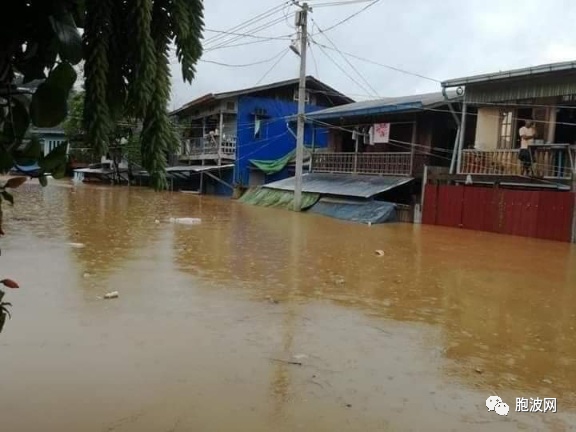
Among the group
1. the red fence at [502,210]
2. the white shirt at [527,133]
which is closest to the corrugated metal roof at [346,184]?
the red fence at [502,210]

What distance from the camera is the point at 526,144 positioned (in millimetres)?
16234

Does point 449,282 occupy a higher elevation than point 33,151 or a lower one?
lower

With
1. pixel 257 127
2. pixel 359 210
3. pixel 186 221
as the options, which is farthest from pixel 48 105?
pixel 257 127

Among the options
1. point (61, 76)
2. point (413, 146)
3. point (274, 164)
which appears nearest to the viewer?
point (61, 76)

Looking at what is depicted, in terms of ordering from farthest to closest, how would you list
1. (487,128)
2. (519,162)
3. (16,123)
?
(487,128) → (519,162) → (16,123)

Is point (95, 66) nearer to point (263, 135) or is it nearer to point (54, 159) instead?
point (54, 159)

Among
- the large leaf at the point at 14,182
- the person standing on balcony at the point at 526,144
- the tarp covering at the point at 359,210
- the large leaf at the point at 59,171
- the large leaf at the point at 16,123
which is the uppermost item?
the person standing on balcony at the point at 526,144

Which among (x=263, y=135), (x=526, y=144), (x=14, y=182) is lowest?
(x=14, y=182)

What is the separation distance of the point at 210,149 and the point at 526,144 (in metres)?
22.0

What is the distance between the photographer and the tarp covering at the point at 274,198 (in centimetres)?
2328

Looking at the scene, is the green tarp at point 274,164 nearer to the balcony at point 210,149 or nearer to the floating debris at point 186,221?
the balcony at point 210,149

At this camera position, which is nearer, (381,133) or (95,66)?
(95,66)

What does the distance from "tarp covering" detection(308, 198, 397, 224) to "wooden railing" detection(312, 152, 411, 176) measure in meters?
2.10

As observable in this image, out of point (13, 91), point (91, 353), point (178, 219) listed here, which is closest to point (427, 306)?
point (91, 353)
